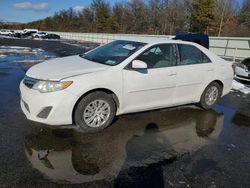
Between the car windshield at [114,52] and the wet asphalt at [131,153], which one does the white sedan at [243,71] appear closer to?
the wet asphalt at [131,153]

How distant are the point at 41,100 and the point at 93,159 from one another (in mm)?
1300

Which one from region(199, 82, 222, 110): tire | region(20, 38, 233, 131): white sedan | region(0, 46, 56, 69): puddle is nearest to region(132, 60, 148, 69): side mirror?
region(20, 38, 233, 131): white sedan

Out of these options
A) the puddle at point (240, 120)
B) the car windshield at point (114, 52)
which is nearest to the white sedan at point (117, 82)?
the car windshield at point (114, 52)

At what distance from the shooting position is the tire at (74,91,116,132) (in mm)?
4773

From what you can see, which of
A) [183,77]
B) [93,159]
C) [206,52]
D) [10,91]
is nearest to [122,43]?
[183,77]

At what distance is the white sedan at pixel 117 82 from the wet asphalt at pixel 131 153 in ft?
1.11

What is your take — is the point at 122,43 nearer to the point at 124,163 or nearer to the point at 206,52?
the point at 206,52

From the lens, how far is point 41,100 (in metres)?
4.53

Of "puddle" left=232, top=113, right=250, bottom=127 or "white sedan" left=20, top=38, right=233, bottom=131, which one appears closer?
"white sedan" left=20, top=38, right=233, bottom=131

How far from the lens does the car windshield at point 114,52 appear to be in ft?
17.7

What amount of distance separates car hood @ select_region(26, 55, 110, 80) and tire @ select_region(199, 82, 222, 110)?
2.67m

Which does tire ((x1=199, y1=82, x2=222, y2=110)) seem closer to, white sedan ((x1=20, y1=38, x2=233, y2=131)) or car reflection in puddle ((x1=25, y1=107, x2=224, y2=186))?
white sedan ((x1=20, y1=38, x2=233, y2=131))

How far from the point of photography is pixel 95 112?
495cm

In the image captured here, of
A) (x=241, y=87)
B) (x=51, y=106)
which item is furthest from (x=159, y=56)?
(x=241, y=87)
